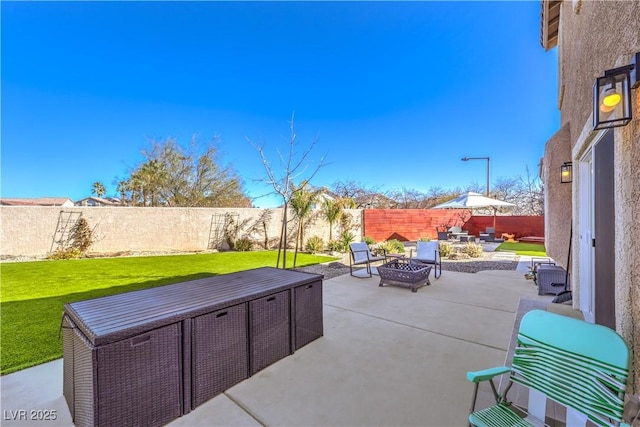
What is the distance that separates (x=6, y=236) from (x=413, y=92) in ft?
51.0

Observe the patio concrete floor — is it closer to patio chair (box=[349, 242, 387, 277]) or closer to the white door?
the white door

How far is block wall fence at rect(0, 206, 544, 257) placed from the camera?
948 cm

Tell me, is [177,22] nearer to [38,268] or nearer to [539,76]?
[38,268]

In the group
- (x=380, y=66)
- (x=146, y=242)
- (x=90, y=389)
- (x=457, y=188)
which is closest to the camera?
(x=90, y=389)

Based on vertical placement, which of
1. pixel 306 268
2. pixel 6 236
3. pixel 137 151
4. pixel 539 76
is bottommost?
pixel 306 268

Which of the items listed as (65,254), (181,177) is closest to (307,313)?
(65,254)

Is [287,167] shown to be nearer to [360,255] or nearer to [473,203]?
[360,255]

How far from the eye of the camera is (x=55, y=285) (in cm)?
573

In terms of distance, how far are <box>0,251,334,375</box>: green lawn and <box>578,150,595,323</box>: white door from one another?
5942 mm

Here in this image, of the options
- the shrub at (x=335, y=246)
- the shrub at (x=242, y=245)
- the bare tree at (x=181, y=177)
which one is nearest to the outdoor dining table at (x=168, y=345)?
the shrub at (x=335, y=246)

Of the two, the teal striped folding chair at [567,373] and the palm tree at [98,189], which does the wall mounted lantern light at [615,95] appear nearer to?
the teal striped folding chair at [567,373]

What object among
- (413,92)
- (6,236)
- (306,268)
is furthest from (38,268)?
(413,92)

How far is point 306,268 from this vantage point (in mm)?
7820

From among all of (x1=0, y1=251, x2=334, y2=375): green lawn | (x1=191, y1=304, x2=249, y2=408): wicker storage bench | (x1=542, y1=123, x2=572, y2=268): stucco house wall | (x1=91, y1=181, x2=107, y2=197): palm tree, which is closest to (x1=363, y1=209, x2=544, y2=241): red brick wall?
(x1=0, y1=251, x2=334, y2=375): green lawn
